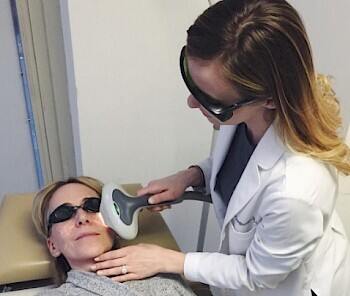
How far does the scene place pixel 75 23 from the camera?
5.17ft

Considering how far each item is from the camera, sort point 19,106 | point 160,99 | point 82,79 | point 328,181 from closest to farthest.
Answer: point 328,181, point 82,79, point 160,99, point 19,106

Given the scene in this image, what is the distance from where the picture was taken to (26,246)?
1366 mm

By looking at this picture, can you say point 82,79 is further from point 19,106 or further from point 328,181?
point 328,181

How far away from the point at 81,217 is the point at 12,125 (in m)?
1.09

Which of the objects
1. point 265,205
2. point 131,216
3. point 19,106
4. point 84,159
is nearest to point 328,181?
point 265,205

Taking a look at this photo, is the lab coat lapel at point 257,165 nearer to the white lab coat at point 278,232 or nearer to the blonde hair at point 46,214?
the white lab coat at point 278,232

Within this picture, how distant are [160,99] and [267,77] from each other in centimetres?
103

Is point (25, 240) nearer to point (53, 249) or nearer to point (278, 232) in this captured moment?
point (53, 249)

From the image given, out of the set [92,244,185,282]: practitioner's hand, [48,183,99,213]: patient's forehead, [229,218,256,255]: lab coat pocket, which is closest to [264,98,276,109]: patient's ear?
[229,218,256,255]: lab coat pocket

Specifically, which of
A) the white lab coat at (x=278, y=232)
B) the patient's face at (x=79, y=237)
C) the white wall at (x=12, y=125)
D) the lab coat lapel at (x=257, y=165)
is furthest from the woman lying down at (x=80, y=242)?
the white wall at (x=12, y=125)

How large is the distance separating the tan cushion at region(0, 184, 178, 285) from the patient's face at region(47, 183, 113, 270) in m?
0.07

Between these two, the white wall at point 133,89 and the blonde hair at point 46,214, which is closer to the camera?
the blonde hair at point 46,214

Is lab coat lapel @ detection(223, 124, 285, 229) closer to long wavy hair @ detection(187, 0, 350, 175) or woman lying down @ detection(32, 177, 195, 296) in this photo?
long wavy hair @ detection(187, 0, 350, 175)

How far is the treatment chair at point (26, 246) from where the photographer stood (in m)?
1.31
